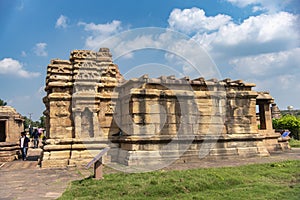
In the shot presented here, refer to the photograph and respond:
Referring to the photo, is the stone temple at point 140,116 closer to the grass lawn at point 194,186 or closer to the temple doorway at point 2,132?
the grass lawn at point 194,186

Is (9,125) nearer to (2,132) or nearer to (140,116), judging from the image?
(2,132)

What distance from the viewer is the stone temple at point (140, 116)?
11344 millimetres

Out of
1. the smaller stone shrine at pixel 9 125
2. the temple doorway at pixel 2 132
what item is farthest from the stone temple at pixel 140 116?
the temple doorway at pixel 2 132

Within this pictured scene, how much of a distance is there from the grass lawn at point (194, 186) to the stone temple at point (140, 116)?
3.40 m

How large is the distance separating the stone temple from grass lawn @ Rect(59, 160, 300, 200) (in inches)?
134

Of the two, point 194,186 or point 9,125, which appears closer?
point 194,186

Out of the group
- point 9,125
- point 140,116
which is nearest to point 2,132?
point 9,125

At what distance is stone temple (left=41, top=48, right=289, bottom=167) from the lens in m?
11.3

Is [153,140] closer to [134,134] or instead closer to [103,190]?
[134,134]

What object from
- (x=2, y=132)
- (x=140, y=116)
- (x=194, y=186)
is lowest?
(x=194, y=186)

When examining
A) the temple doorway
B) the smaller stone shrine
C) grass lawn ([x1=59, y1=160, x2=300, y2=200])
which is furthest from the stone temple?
the temple doorway

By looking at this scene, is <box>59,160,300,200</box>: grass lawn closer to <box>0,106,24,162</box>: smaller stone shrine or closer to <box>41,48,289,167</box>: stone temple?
<box>41,48,289,167</box>: stone temple

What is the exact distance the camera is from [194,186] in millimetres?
6605

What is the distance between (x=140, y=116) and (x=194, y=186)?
202 inches
